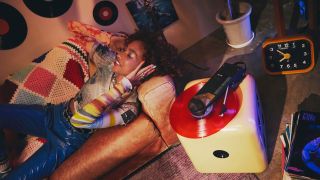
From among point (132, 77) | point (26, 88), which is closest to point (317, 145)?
point (132, 77)

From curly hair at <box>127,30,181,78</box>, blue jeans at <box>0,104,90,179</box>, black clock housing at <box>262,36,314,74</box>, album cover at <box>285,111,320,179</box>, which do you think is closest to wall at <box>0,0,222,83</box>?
blue jeans at <box>0,104,90,179</box>

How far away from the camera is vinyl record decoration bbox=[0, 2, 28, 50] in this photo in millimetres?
2217

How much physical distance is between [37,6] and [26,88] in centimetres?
66

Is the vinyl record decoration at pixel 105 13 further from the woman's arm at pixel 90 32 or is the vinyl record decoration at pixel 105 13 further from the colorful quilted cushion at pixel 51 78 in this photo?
the colorful quilted cushion at pixel 51 78

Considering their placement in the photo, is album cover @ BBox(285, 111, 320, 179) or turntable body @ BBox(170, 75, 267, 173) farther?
turntable body @ BBox(170, 75, 267, 173)

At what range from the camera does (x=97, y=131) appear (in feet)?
6.37

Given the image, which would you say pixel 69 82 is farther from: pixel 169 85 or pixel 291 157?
pixel 291 157

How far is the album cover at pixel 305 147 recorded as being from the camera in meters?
1.27

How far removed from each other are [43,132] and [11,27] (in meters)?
0.85

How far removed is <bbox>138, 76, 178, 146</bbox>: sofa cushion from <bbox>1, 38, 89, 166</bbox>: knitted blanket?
653 mm

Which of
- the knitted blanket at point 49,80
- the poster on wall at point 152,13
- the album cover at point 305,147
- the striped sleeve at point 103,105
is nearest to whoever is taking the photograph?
the album cover at point 305,147

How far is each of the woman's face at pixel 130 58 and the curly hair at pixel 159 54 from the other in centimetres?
4

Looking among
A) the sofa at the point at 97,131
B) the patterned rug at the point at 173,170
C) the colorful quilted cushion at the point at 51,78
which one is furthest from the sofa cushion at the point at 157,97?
the colorful quilted cushion at the point at 51,78

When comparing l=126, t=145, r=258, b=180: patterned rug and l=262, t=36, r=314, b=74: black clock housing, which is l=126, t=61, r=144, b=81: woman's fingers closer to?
l=126, t=145, r=258, b=180: patterned rug
